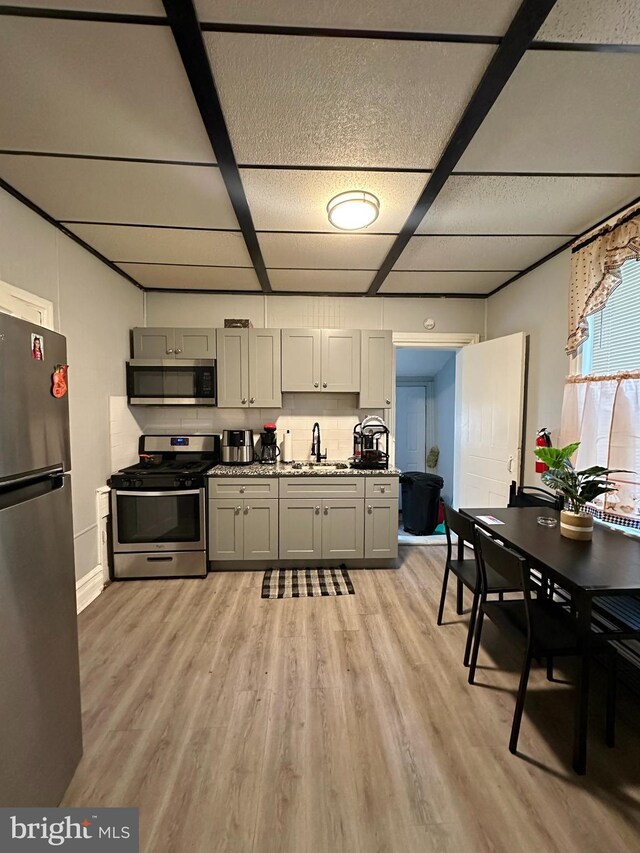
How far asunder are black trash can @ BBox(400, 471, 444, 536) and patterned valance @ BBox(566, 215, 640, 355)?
82.7 inches

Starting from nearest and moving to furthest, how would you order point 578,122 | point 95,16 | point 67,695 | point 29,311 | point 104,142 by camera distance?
point 95,16 → point 67,695 → point 578,122 → point 104,142 → point 29,311

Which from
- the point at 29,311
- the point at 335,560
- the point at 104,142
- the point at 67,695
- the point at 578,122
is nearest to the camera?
the point at 67,695

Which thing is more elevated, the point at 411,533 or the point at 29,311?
the point at 29,311

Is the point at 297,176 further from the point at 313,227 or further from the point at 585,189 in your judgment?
the point at 585,189

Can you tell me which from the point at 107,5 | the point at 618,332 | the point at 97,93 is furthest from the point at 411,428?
the point at 107,5

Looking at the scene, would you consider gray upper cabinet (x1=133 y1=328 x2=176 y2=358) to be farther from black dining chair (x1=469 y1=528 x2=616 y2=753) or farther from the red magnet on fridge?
black dining chair (x1=469 y1=528 x2=616 y2=753)

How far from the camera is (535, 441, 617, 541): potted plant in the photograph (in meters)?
1.73

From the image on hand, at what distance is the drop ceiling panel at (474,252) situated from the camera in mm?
2375

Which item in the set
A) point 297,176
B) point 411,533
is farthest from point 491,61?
point 411,533

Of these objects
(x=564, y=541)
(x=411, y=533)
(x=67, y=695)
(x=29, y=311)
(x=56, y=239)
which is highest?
(x=56, y=239)

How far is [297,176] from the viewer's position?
1.71 meters

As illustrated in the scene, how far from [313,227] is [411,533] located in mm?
3332

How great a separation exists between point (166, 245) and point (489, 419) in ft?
9.79

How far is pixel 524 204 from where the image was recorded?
194 cm
